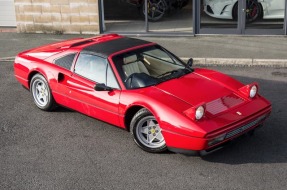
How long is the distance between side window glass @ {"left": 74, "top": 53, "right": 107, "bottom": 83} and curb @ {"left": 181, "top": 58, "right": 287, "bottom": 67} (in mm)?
4232

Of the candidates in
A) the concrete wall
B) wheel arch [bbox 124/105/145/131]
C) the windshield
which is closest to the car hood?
the windshield

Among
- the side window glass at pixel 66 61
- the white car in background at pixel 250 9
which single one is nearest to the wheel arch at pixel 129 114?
the side window glass at pixel 66 61

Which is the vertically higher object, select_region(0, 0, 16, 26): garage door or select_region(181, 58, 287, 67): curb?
select_region(0, 0, 16, 26): garage door

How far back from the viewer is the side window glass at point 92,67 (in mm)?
6969

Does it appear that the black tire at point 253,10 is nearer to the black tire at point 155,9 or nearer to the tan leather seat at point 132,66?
the black tire at point 155,9

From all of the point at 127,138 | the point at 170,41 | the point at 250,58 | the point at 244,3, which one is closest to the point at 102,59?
the point at 127,138

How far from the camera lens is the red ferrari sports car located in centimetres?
589

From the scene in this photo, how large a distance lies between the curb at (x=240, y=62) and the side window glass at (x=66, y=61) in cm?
417

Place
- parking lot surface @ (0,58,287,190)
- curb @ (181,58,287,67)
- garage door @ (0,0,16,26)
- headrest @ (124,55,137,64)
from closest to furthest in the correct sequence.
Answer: parking lot surface @ (0,58,287,190) < headrest @ (124,55,137,64) < curb @ (181,58,287,67) < garage door @ (0,0,16,26)

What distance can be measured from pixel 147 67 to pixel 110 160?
1.61 meters

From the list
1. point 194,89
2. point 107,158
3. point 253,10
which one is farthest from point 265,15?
point 107,158

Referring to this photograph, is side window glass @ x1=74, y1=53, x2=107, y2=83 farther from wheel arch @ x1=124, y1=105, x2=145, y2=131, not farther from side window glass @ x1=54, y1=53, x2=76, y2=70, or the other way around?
wheel arch @ x1=124, y1=105, x2=145, y2=131

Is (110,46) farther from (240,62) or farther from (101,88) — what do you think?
(240,62)

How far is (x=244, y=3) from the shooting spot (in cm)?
1286
